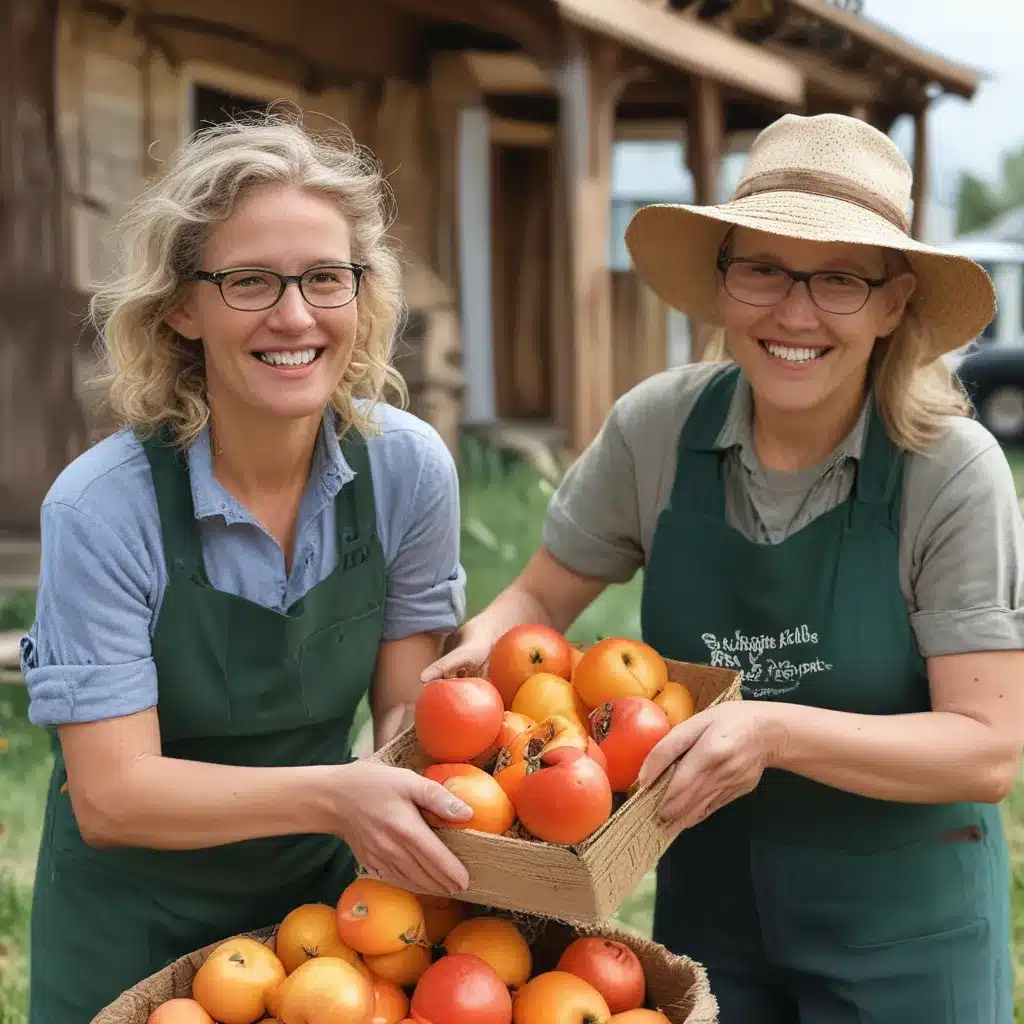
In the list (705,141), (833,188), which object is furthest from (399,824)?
(705,141)

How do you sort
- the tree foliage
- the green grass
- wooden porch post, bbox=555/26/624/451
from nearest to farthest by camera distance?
the green grass, wooden porch post, bbox=555/26/624/451, the tree foliage

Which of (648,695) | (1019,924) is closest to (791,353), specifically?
(648,695)

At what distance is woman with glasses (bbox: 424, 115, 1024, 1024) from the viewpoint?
2.08m

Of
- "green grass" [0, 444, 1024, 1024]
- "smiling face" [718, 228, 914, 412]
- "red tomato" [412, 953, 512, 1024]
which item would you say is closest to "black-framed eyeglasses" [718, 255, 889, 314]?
"smiling face" [718, 228, 914, 412]

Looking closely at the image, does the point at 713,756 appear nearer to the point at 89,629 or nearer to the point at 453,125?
the point at 89,629

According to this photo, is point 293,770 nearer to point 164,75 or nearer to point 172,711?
point 172,711

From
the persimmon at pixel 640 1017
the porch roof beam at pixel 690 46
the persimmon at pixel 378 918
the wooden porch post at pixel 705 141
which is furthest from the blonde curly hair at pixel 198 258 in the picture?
the wooden porch post at pixel 705 141

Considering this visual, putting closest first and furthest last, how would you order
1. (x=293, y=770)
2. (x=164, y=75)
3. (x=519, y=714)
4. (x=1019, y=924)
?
1. (x=293, y=770)
2. (x=519, y=714)
3. (x=1019, y=924)
4. (x=164, y=75)

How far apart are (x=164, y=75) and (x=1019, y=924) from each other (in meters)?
5.71

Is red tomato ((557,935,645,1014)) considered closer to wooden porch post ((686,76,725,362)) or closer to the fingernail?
the fingernail

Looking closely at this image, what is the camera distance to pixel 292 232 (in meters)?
2.05

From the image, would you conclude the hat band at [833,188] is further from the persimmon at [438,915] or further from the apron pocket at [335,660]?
the persimmon at [438,915]

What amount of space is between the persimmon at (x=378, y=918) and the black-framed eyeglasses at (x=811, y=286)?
1.11 metres

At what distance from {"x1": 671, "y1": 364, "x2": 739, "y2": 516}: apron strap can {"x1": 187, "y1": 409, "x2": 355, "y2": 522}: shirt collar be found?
59 cm
